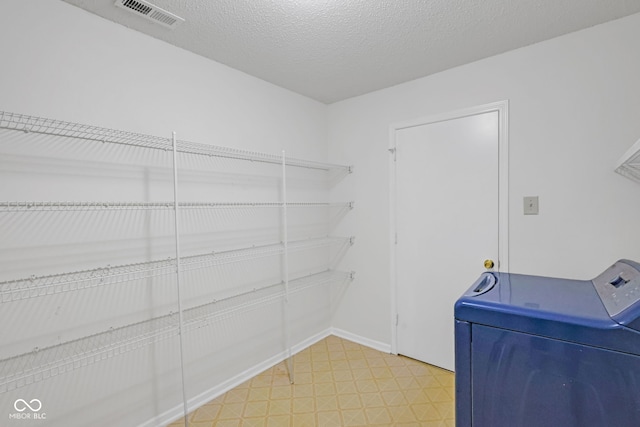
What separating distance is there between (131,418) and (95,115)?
1.75 metres

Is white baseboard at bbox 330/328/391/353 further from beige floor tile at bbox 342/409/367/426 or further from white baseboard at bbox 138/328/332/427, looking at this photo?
beige floor tile at bbox 342/409/367/426

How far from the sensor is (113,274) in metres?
1.64

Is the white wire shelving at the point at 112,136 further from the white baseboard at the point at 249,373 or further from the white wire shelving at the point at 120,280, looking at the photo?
the white baseboard at the point at 249,373

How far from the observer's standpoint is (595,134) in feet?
6.20

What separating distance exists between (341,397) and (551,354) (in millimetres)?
1522

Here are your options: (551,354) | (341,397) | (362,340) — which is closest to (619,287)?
(551,354)

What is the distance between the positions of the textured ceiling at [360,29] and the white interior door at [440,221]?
52 centimetres

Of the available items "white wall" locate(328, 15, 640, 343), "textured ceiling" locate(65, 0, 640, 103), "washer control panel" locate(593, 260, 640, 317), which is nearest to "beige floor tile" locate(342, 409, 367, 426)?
"white wall" locate(328, 15, 640, 343)

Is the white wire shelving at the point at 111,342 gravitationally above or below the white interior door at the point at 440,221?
below

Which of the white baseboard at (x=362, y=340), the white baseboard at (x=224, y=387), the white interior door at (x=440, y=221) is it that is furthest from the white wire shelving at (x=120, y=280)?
the white interior door at (x=440, y=221)

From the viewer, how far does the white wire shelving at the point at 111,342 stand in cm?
142

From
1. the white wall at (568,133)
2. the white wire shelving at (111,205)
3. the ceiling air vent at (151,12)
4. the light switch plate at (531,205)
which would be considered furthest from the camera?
the light switch plate at (531,205)

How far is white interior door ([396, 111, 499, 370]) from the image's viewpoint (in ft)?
7.50

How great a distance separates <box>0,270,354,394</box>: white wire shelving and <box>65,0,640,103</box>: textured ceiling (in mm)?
1748
